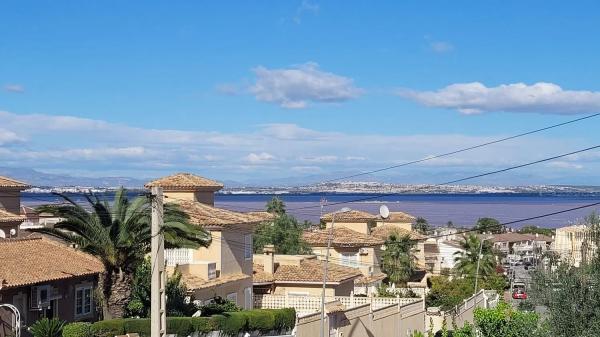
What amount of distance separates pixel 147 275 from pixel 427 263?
49.4 metres

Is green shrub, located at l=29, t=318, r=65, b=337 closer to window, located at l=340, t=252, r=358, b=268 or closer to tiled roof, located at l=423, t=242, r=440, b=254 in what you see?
window, located at l=340, t=252, r=358, b=268

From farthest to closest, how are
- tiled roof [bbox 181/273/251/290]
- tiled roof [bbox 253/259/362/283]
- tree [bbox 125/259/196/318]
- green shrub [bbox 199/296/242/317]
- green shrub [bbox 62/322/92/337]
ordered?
tiled roof [bbox 253/259/362/283]
tiled roof [bbox 181/273/251/290]
green shrub [bbox 199/296/242/317]
tree [bbox 125/259/196/318]
green shrub [bbox 62/322/92/337]

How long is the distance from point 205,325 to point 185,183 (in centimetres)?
1318

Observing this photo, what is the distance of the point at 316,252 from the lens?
5741 centimetres

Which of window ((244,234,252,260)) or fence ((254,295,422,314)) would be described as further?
window ((244,234,252,260))

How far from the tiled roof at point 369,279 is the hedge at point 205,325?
20.5 m

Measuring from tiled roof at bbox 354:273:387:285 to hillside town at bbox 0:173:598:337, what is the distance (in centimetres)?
18

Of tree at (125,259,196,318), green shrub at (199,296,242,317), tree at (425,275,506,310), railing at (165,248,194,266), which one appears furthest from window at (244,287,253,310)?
tree at (425,275,506,310)

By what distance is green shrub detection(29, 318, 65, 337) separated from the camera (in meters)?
24.5

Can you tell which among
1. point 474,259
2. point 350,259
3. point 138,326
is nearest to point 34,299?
point 138,326

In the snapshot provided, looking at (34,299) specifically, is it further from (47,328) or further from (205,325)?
(205,325)

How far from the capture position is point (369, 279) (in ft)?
180

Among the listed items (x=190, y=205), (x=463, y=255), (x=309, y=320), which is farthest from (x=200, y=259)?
(x=463, y=255)

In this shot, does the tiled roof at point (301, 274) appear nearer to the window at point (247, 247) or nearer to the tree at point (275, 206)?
the window at point (247, 247)
